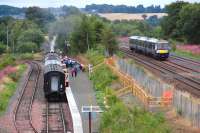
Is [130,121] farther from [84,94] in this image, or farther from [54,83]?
[54,83]

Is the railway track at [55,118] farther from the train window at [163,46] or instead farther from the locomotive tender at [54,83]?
the train window at [163,46]

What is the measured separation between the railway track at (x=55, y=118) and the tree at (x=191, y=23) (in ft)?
157

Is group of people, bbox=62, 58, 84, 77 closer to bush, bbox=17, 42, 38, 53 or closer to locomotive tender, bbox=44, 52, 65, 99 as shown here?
locomotive tender, bbox=44, 52, 65, 99

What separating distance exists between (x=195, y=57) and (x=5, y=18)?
107775 millimetres

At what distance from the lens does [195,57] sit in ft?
222

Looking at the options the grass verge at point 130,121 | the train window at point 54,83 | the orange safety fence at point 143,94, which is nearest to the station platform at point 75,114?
the train window at point 54,83

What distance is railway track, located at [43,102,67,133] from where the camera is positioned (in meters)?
29.9

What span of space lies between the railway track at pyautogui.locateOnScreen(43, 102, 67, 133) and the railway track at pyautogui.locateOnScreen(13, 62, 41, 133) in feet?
3.37

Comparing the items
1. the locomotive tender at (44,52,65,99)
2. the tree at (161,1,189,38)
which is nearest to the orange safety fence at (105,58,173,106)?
the locomotive tender at (44,52,65,99)

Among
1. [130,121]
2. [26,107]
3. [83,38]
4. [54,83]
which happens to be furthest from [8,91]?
[83,38]

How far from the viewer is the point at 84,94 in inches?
1624

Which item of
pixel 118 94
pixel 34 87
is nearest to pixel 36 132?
pixel 118 94

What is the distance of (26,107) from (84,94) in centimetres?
510

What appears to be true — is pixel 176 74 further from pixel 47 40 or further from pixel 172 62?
pixel 47 40
